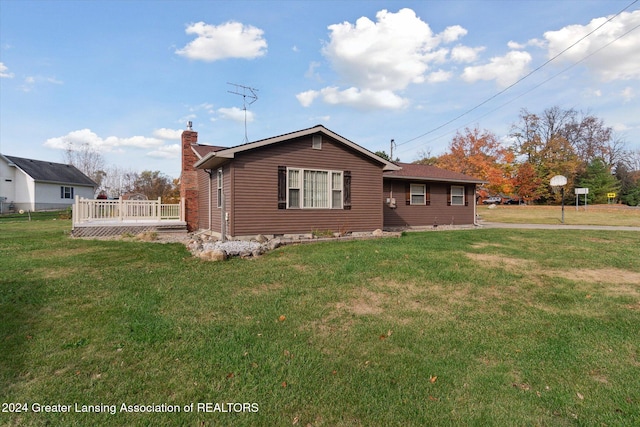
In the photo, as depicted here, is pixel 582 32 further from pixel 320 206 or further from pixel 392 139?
pixel 392 139

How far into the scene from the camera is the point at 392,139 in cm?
3441

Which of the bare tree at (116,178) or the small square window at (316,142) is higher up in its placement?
the bare tree at (116,178)

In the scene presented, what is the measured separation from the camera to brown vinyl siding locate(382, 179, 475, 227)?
15.5 meters

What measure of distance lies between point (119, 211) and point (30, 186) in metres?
26.2

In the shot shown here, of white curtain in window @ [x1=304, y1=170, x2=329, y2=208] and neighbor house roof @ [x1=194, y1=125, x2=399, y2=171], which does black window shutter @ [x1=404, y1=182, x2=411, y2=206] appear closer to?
neighbor house roof @ [x1=194, y1=125, x2=399, y2=171]

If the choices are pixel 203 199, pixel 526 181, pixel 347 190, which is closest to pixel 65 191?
pixel 203 199

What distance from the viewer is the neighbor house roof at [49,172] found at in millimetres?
30837

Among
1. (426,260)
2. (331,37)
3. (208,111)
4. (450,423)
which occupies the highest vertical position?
(331,37)

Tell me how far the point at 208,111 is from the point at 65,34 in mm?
7528

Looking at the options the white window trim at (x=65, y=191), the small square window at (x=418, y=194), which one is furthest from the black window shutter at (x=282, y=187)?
the white window trim at (x=65, y=191)

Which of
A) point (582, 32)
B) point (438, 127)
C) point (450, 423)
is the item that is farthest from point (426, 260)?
point (438, 127)

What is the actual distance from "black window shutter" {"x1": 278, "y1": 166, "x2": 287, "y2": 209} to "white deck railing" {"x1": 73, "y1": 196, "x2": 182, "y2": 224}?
612cm

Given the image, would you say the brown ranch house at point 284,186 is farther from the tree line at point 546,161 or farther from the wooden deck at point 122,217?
the tree line at point 546,161

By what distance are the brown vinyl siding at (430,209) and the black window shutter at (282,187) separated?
591cm
